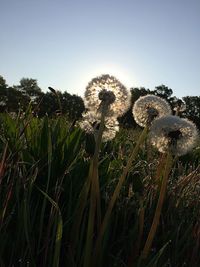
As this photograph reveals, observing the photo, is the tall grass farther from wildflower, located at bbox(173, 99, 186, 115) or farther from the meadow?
wildflower, located at bbox(173, 99, 186, 115)

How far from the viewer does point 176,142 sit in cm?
165

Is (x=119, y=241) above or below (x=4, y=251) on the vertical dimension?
above

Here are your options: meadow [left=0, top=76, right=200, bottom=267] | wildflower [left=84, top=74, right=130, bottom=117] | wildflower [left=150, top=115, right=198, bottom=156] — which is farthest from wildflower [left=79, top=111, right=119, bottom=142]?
wildflower [left=150, top=115, right=198, bottom=156]

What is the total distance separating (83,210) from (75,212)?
0.94 feet

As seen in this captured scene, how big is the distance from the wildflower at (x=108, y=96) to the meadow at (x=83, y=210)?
0.18 m

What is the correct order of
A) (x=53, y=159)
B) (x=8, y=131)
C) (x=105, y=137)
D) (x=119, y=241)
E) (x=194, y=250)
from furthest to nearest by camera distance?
(x=8, y=131)
(x=53, y=159)
(x=105, y=137)
(x=119, y=241)
(x=194, y=250)

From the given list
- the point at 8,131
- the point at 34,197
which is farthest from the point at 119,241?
the point at 8,131

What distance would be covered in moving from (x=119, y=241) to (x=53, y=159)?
763mm

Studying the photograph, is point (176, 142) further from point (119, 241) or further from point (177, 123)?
point (119, 241)

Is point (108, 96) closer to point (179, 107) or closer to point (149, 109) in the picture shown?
point (149, 109)

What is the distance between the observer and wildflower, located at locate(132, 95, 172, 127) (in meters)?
1.94

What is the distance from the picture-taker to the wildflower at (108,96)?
168cm

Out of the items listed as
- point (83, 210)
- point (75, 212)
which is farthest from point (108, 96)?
point (75, 212)

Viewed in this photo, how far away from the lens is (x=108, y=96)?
1.68 metres
